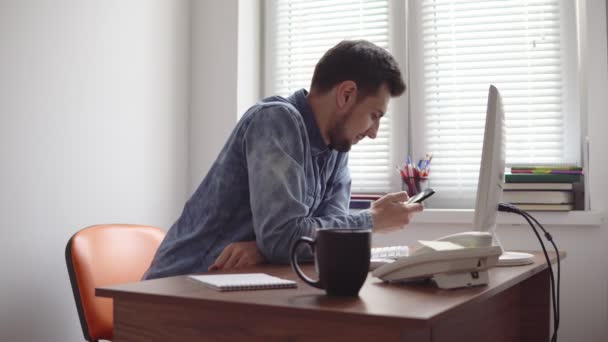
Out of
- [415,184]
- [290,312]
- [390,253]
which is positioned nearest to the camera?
[290,312]

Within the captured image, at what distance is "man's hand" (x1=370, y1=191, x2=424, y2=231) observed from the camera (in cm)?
146

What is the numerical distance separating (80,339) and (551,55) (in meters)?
2.21

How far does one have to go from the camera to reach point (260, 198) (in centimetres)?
131

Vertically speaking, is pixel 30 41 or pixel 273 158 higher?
pixel 30 41

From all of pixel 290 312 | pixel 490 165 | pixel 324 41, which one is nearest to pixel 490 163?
pixel 490 165

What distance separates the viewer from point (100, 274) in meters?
1.90

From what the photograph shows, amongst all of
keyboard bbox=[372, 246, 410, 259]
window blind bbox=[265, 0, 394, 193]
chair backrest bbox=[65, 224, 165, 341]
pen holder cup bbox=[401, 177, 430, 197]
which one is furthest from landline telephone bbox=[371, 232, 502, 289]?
window blind bbox=[265, 0, 394, 193]

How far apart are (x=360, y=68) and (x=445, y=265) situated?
2.54 ft

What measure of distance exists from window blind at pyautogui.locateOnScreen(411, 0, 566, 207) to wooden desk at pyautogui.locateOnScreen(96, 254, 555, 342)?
166 cm

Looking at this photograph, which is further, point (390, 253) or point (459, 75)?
point (459, 75)

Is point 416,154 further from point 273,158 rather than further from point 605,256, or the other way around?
point 273,158

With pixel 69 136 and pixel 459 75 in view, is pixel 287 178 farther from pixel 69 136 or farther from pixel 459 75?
pixel 459 75

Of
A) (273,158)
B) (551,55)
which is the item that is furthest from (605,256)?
(273,158)

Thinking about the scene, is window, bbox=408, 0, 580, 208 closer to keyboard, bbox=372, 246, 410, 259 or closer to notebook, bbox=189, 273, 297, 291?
keyboard, bbox=372, 246, 410, 259
